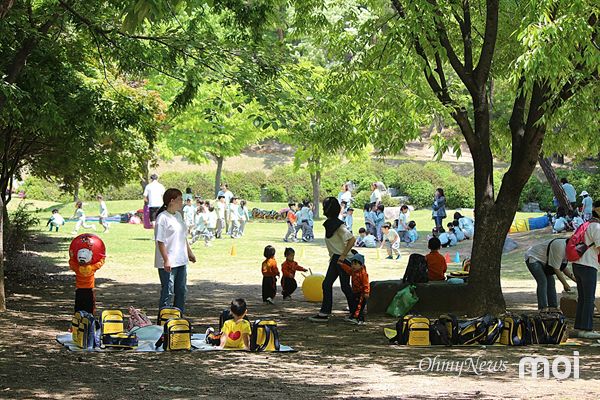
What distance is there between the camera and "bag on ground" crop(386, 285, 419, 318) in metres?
13.6

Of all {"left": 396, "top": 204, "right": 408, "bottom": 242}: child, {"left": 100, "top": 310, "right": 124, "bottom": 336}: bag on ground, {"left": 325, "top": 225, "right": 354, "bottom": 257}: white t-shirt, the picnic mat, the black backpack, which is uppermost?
{"left": 396, "top": 204, "right": 408, "bottom": 242}: child

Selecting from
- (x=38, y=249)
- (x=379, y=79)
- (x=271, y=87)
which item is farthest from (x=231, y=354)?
(x=38, y=249)

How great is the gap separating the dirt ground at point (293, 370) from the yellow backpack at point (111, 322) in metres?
0.53

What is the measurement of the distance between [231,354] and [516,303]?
6906 millimetres

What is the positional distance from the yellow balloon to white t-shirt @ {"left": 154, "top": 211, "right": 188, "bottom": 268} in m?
4.54

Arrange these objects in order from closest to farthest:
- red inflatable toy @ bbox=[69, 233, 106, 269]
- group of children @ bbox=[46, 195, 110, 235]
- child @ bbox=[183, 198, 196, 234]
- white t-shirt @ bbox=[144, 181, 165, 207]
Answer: red inflatable toy @ bbox=[69, 233, 106, 269] < white t-shirt @ bbox=[144, 181, 165, 207] < child @ bbox=[183, 198, 196, 234] < group of children @ bbox=[46, 195, 110, 235]

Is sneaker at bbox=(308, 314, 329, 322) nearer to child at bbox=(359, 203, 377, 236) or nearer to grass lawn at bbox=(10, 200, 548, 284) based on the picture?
grass lawn at bbox=(10, 200, 548, 284)

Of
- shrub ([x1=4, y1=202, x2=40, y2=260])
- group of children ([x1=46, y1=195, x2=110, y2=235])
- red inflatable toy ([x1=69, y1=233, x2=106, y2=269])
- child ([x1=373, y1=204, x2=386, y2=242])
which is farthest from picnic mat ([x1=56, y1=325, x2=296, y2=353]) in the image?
group of children ([x1=46, y1=195, x2=110, y2=235])

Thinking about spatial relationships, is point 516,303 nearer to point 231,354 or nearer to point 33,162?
point 231,354

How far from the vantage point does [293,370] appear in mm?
9258

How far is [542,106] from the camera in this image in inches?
469

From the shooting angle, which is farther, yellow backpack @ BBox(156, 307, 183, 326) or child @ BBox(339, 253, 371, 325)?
child @ BBox(339, 253, 371, 325)

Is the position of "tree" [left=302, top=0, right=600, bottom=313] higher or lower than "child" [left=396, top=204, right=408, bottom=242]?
higher

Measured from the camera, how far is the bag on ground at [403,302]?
13.6 meters
